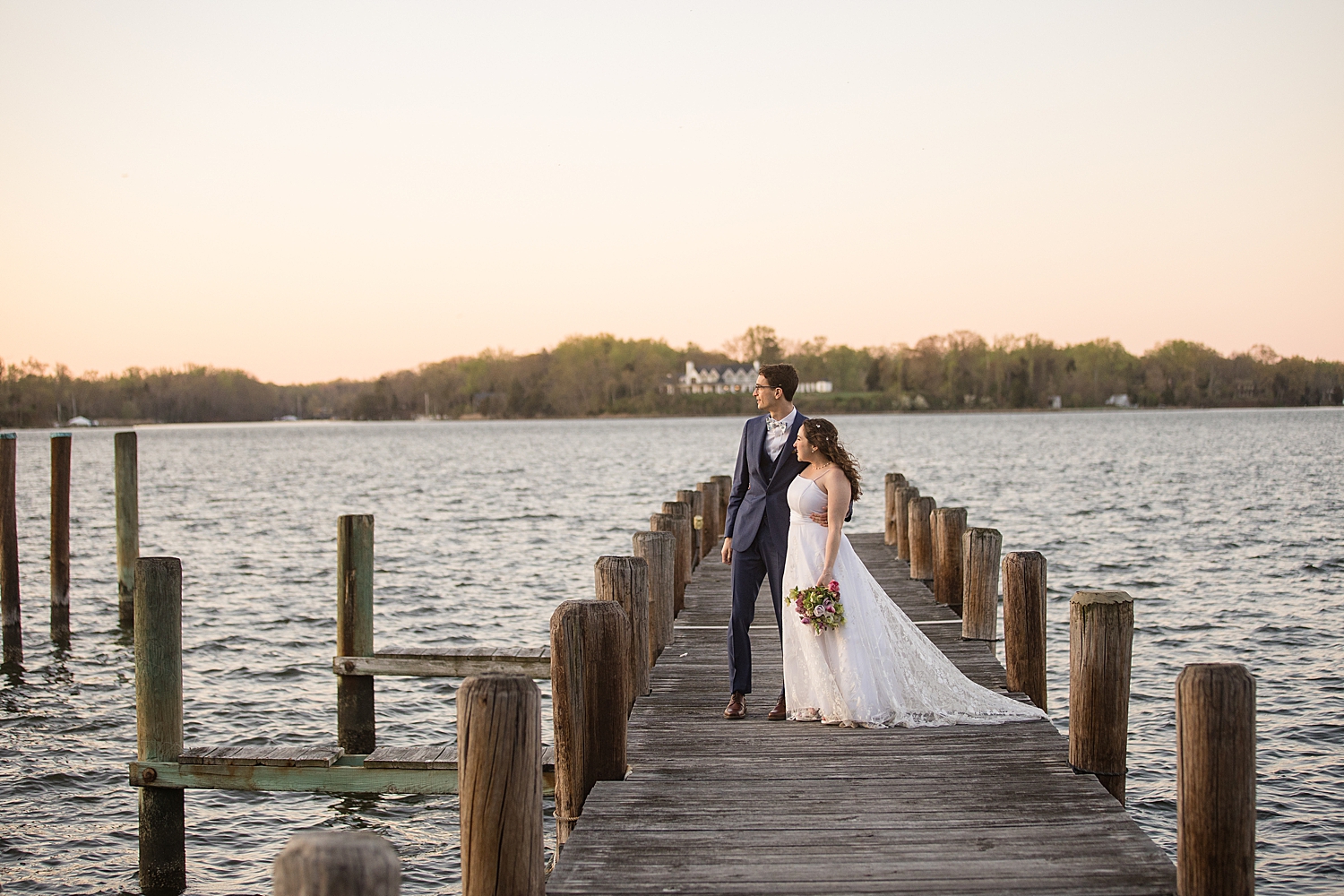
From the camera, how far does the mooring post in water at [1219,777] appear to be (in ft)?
14.2

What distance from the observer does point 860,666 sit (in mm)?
6875

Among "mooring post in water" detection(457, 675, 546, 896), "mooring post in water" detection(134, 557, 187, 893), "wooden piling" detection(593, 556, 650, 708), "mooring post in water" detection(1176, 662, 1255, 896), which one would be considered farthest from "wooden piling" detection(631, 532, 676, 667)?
"mooring post in water" detection(1176, 662, 1255, 896)

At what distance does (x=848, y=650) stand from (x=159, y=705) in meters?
4.72

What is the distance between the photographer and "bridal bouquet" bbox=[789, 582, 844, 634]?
6.81 metres

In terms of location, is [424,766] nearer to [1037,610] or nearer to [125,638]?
[1037,610]

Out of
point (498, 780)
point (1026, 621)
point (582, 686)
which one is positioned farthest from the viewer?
point (1026, 621)

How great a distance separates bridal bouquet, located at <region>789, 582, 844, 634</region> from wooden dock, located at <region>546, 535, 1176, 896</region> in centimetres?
62

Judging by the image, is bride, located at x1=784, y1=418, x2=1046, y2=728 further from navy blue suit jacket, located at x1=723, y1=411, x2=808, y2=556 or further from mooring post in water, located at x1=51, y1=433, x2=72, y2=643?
mooring post in water, located at x1=51, y1=433, x2=72, y2=643

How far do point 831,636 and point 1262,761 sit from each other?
21.3ft

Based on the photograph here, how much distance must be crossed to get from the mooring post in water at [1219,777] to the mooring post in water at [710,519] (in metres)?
11.5

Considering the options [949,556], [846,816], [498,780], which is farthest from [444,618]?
[498,780]

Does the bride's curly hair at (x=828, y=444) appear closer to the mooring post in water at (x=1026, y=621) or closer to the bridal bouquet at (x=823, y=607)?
the bridal bouquet at (x=823, y=607)

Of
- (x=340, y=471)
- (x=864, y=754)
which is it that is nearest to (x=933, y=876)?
(x=864, y=754)

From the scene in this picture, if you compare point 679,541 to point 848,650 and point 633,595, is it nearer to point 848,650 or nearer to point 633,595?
point 633,595
